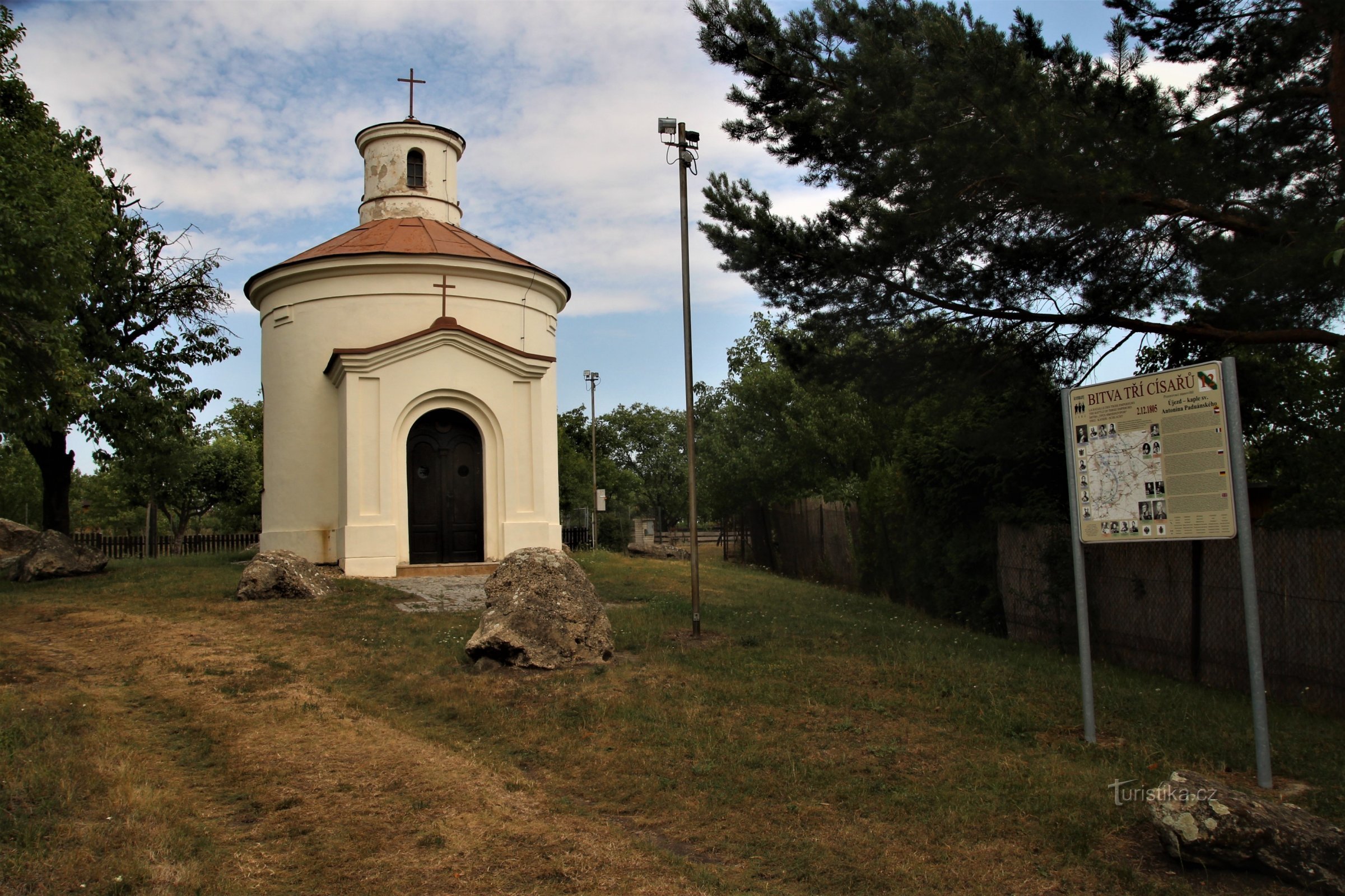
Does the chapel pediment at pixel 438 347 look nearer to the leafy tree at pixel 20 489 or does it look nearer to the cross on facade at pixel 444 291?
the cross on facade at pixel 444 291

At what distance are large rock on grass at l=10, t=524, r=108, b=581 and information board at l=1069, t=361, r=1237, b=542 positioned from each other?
1783 cm

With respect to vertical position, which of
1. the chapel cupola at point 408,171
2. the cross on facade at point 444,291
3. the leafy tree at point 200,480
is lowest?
the leafy tree at point 200,480

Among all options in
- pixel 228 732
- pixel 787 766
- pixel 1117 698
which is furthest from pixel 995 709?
pixel 228 732

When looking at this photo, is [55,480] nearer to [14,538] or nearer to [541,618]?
[14,538]

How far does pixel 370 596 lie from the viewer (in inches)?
550

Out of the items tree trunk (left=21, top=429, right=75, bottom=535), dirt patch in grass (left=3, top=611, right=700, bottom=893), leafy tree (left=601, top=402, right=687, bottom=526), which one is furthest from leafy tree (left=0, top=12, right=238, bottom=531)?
leafy tree (left=601, top=402, right=687, bottom=526)

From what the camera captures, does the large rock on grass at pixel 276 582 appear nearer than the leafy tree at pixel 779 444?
Yes

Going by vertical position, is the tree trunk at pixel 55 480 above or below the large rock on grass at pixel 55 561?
above

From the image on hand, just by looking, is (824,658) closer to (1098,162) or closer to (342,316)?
(1098,162)

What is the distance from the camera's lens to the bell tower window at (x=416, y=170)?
21.2 meters

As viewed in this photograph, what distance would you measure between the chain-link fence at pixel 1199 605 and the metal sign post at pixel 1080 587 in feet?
7.67

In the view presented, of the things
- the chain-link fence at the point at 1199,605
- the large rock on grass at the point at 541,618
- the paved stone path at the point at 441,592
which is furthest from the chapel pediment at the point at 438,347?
the chain-link fence at the point at 1199,605

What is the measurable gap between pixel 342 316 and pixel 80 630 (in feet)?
28.8

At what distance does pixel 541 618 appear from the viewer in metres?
9.17
